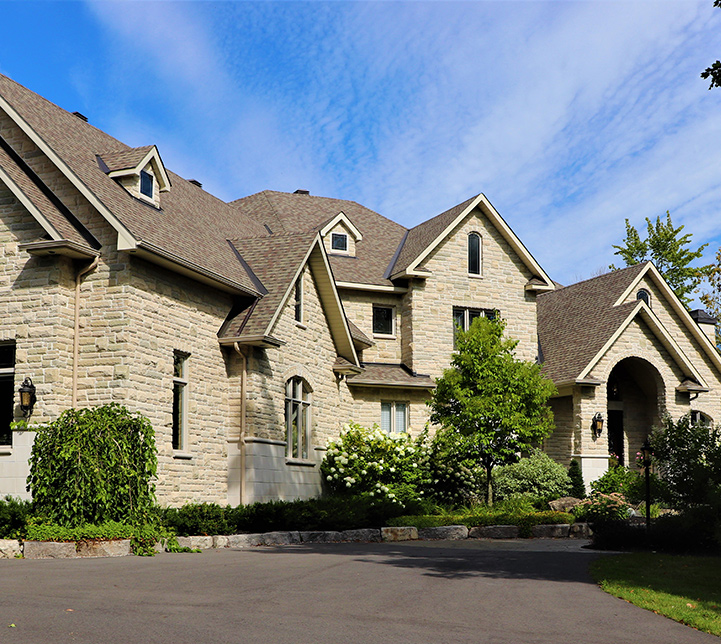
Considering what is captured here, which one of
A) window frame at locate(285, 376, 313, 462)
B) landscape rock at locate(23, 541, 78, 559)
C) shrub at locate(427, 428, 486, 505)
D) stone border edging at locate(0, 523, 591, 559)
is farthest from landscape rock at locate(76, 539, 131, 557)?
shrub at locate(427, 428, 486, 505)

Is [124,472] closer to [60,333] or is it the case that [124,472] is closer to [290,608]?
[60,333]

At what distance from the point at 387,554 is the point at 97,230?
8.81 metres

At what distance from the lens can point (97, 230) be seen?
17125 millimetres

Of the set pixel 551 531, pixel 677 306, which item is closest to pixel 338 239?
pixel 677 306

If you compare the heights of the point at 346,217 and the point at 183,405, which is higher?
the point at 346,217

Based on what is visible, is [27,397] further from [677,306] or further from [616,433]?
[677,306]

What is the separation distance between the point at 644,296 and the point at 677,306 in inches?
49.2

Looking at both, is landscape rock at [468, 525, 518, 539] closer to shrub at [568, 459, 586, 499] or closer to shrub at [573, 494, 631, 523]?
shrub at [573, 494, 631, 523]

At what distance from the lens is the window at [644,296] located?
1246 inches

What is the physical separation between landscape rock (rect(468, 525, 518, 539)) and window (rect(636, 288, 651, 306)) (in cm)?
1464

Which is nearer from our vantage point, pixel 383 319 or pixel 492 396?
pixel 492 396

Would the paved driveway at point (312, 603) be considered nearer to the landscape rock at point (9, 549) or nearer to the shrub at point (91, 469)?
the landscape rock at point (9, 549)

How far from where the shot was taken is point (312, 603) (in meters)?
8.84

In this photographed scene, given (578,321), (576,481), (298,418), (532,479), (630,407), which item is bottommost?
(576,481)
